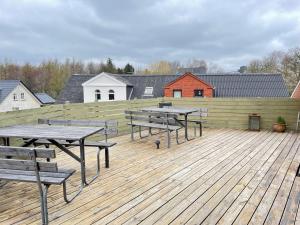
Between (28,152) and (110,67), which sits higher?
(110,67)

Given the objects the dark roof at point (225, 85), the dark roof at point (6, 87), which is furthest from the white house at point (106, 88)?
the dark roof at point (6, 87)

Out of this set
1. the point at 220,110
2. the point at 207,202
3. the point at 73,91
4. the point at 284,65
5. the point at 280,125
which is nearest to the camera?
the point at 207,202

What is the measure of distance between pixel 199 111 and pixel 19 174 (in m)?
Answer: 6.12

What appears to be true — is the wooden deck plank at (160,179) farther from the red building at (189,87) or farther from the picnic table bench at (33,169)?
the red building at (189,87)

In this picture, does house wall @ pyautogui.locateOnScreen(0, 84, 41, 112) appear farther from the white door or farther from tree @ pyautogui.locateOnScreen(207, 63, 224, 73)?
tree @ pyautogui.locateOnScreen(207, 63, 224, 73)

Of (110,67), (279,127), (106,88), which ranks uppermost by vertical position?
(110,67)

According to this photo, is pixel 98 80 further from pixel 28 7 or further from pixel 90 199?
pixel 90 199

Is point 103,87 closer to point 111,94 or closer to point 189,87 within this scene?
point 111,94

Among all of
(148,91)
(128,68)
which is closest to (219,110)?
(148,91)

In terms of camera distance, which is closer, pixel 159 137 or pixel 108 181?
pixel 108 181

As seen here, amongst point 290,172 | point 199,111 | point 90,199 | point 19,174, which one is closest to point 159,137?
point 199,111

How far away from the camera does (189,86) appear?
934 inches

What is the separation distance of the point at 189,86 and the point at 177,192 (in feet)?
67.7

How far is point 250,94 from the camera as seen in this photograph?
22.4 m
